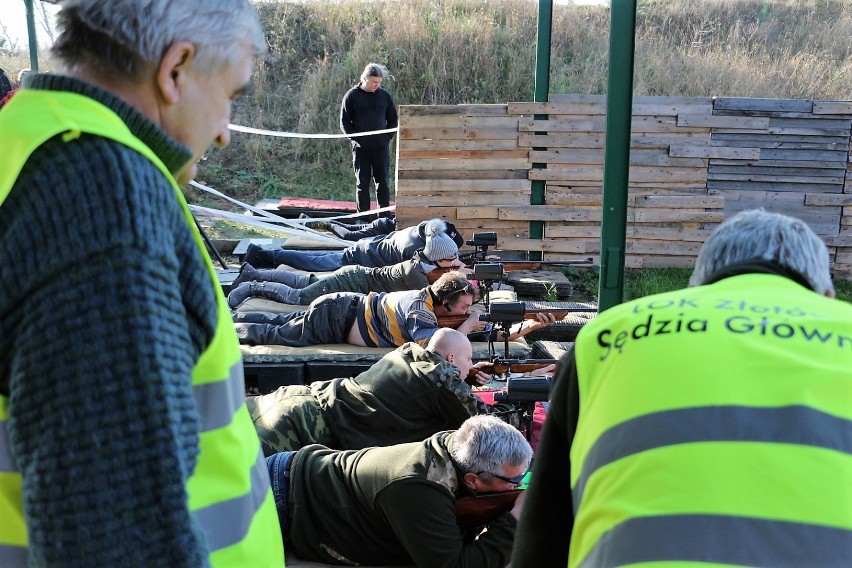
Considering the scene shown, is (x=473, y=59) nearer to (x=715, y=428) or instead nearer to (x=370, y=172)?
(x=370, y=172)

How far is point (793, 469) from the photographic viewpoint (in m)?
1.12

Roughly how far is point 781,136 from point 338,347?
602 centimetres

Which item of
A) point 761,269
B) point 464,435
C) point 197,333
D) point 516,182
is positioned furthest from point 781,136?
point 197,333

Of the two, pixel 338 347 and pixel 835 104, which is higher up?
pixel 835 104

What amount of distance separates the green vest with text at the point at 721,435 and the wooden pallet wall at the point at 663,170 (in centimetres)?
771

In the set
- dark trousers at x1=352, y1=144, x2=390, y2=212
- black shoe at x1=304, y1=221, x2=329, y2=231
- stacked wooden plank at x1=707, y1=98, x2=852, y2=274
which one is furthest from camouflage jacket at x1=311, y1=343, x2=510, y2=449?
dark trousers at x1=352, y1=144, x2=390, y2=212

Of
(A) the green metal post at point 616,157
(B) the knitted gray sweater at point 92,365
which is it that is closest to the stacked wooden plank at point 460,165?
(A) the green metal post at point 616,157

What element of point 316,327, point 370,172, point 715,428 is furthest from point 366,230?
point 715,428

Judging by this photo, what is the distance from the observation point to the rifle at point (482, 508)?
9.81 ft

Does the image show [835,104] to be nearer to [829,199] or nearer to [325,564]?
[829,199]

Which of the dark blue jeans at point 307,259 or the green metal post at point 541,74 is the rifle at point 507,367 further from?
the green metal post at point 541,74

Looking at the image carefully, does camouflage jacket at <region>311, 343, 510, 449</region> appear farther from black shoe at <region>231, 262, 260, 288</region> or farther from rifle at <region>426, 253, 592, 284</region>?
black shoe at <region>231, 262, 260, 288</region>

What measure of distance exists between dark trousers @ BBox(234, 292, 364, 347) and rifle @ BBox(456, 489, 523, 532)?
2615mm

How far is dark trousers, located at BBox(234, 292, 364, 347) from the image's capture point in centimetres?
560
